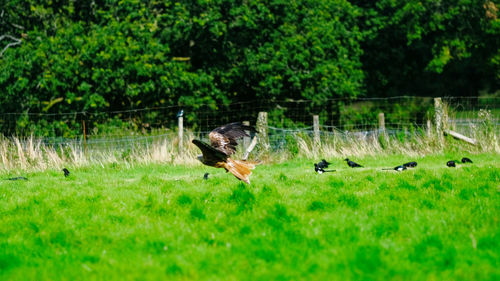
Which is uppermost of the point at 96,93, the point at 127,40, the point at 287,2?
the point at 287,2

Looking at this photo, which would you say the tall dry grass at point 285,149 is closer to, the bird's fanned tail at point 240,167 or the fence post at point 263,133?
the fence post at point 263,133

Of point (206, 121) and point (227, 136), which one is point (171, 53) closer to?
point (206, 121)

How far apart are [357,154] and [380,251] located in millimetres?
8328

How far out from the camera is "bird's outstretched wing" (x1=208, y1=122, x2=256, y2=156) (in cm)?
917

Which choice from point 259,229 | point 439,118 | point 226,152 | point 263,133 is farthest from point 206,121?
point 259,229

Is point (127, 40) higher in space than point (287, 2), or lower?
lower

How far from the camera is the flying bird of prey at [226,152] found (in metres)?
8.59

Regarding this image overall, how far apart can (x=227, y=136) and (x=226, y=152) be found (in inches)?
17.9

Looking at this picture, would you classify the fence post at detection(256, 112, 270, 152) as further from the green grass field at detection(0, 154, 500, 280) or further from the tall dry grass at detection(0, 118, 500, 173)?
the green grass field at detection(0, 154, 500, 280)

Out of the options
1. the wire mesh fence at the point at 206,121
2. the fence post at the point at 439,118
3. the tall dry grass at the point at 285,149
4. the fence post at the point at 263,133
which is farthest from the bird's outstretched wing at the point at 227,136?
the fence post at the point at 439,118

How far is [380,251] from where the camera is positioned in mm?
5941

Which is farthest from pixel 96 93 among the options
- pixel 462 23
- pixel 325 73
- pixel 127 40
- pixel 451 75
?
pixel 451 75

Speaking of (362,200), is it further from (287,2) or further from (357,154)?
(287,2)

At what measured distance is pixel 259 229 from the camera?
6789mm
